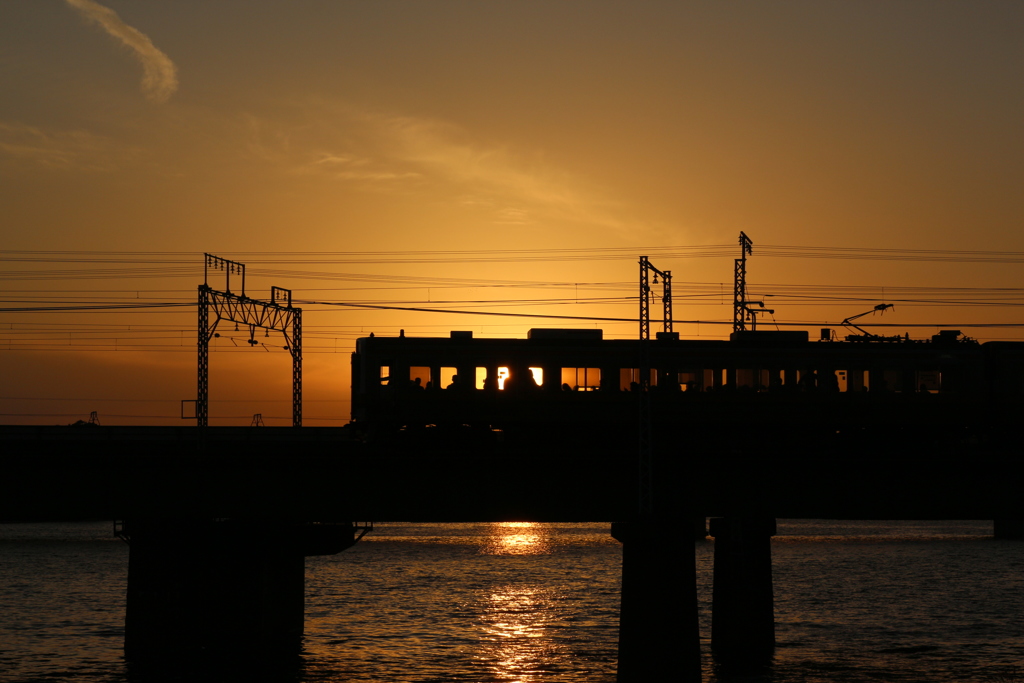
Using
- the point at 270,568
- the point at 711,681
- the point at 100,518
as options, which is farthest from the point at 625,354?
the point at 100,518

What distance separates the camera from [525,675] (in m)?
38.2

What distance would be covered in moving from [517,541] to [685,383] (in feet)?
374

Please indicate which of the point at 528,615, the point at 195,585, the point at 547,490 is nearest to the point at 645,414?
the point at 547,490

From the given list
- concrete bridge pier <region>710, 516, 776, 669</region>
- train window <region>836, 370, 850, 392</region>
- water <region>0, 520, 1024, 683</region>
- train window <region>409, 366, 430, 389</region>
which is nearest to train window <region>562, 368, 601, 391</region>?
train window <region>409, 366, 430, 389</region>

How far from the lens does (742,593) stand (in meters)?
38.0

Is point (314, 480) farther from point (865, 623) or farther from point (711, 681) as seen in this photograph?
point (865, 623)

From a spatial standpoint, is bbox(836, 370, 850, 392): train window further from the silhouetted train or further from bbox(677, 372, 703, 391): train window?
bbox(677, 372, 703, 391): train window

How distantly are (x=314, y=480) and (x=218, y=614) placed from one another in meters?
8.85

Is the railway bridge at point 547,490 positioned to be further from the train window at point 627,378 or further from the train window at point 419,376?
the train window at point 627,378

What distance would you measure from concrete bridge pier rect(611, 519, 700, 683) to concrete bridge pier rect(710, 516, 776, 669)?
829 centimetres

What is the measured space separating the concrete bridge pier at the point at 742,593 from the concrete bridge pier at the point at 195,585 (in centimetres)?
1646

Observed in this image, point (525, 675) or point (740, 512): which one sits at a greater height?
point (740, 512)

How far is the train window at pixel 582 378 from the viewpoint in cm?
3575

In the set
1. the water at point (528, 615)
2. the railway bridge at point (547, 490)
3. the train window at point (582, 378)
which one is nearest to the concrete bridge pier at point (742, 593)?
the water at point (528, 615)
